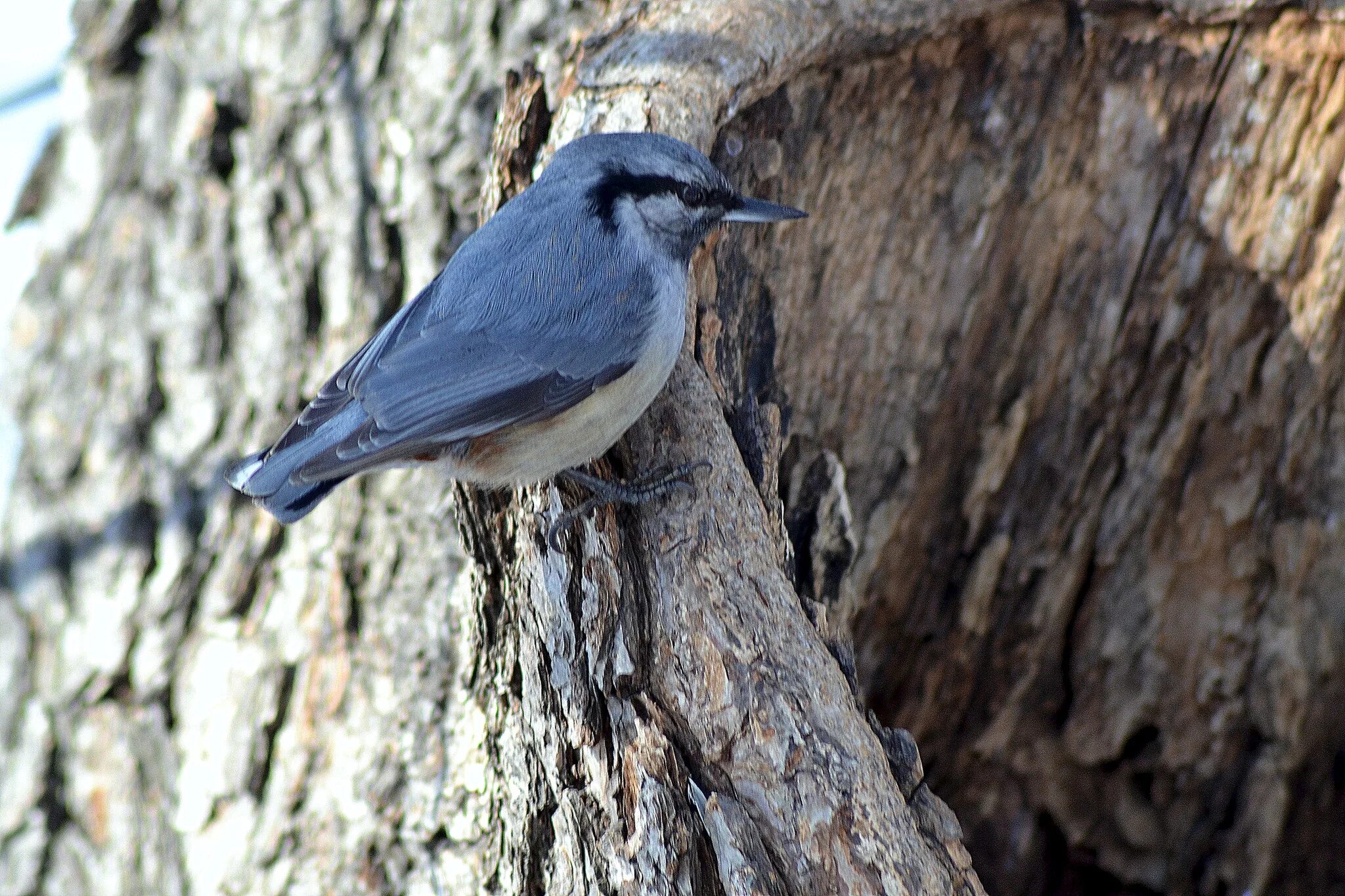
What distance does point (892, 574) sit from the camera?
296 centimetres

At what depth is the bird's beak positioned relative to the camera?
7.47 feet

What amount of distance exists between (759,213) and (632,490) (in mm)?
606

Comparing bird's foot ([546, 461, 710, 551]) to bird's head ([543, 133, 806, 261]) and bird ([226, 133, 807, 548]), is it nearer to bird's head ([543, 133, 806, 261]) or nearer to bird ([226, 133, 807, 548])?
bird ([226, 133, 807, 548])

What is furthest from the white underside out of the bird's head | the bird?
the bird's head

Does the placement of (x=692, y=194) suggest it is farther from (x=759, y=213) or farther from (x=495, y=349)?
(x=495, y=349)

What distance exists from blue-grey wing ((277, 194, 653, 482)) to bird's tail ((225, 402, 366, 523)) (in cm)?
2

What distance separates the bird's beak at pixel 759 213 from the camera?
7.47ft

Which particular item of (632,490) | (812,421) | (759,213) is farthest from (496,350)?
(812,421)

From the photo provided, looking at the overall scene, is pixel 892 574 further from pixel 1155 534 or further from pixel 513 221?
pixel 513 221

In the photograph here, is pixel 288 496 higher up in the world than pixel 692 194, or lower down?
lower down

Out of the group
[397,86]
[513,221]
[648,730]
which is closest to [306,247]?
[397,86]

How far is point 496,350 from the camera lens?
2.07 m

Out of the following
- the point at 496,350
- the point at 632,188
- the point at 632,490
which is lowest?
the point at 632,490

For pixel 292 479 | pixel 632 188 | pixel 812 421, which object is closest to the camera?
pixel 292 479
